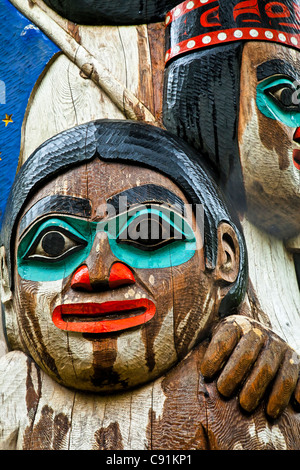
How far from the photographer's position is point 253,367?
245cm

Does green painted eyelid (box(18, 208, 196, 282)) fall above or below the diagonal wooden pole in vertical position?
below

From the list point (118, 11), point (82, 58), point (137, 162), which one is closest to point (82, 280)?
point (137, 162)

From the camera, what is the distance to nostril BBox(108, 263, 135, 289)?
2518 mm

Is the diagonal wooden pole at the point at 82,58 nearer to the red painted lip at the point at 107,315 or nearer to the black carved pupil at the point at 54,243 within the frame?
the black carved pupil at the point at 54,243

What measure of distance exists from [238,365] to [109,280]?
1.88ft

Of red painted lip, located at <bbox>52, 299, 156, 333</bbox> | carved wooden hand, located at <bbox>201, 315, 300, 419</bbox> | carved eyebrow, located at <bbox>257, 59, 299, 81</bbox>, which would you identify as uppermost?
carved eyebrow, located at <bbox>257, 59, 299, 81</bbox>

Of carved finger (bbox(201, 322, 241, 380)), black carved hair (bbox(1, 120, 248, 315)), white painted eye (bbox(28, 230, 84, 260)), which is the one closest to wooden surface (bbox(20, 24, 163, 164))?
black carved hair (bbox(1, 120, 248, 315))

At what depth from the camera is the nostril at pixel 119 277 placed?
252 centimetres

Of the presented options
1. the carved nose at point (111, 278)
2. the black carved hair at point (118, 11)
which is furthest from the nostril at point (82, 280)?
the black carved hair at point (118, 11)

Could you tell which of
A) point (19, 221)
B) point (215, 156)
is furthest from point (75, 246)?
point (215, 156)

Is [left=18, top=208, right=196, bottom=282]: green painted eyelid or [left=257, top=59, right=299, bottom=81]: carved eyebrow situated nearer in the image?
[left=18, top=208, right=196, bottom=282]: green painted eyelid

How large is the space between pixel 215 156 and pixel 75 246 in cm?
77

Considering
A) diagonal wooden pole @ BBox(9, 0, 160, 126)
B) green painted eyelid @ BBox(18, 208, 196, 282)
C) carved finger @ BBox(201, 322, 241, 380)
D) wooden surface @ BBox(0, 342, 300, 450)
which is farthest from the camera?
diagonal wooden pole @ BBox(9, 0, 160, 126)

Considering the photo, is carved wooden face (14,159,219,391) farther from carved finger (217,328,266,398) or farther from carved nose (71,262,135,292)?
carved finger (217,328,266,398)
